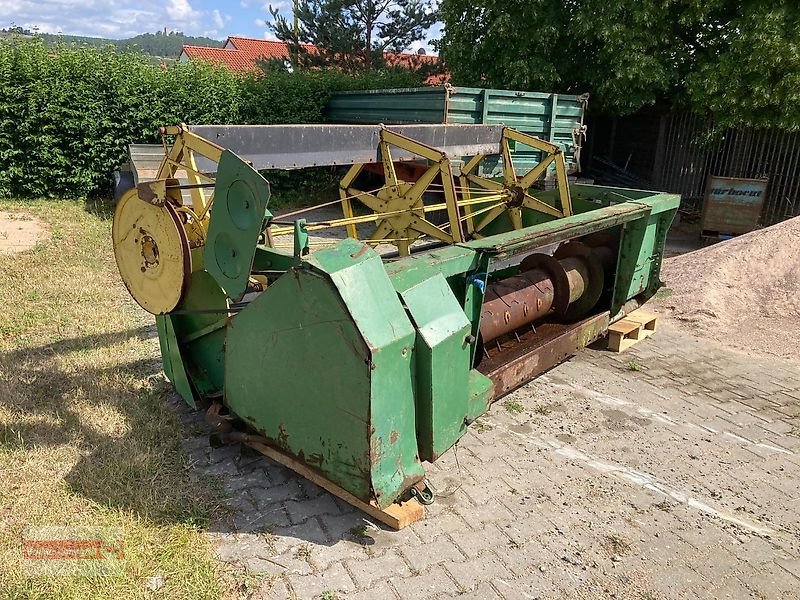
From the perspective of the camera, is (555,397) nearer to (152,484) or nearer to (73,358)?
(152,484)

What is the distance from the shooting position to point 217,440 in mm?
3098

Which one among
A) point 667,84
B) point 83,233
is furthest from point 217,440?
point 667,84

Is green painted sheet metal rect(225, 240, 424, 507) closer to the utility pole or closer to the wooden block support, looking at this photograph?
the wooden block support

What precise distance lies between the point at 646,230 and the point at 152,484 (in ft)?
11.8

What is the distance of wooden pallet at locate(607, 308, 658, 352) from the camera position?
4.71 m

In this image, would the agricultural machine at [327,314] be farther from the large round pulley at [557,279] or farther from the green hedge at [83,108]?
the green hedge at [83,108]

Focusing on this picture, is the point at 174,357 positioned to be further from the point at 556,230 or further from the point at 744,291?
the point at 744,291

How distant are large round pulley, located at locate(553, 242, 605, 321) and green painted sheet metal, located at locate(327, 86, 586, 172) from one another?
3744 millimetres

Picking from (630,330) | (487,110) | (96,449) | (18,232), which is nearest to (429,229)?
(630,330)

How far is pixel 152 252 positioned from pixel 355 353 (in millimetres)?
1279

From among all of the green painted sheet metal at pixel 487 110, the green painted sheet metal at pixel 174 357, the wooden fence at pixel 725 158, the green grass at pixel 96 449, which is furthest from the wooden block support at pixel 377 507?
the wooden fence at pixel 725 158

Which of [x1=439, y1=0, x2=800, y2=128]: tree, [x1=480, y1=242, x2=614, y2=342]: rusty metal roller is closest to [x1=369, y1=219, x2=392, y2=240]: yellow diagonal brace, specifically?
[x1=480, y1=242, x2=614, y2=342]: rusty metal roller

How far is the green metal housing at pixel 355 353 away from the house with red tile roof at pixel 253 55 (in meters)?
9.38

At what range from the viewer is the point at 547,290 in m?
4.00
